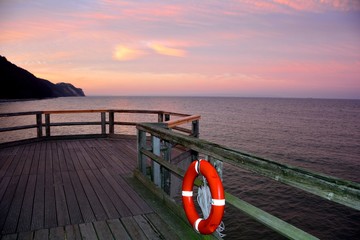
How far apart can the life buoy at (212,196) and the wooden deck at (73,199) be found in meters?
0.59

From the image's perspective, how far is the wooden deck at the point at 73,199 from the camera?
9.11ft

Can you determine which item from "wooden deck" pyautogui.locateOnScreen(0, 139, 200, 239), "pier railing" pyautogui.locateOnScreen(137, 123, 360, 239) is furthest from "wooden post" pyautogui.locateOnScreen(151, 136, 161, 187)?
"pier railing" pyautogui.locateOnScreen(137, 123, 360, 239)

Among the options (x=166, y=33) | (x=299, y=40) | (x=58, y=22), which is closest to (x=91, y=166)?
(x=58, y=22)

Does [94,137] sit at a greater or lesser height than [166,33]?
lesser

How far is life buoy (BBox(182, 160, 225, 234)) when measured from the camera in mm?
1870

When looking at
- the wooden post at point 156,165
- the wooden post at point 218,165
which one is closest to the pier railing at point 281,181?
the wooden post at point 218,165

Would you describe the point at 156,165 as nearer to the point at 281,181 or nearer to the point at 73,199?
the point at 73,199

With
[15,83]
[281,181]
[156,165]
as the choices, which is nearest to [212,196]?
[281,181]

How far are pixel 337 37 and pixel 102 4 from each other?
29.4 meters

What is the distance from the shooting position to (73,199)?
3682 mm

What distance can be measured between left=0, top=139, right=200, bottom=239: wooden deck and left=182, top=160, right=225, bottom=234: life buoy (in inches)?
23.2

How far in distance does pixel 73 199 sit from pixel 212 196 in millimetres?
2644

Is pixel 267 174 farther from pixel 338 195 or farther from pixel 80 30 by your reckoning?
pixel 80 30

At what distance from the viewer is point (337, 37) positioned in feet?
96.4
